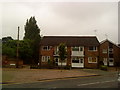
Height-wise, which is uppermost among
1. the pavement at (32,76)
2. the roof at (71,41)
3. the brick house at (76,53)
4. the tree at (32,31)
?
the tree at (32,31)

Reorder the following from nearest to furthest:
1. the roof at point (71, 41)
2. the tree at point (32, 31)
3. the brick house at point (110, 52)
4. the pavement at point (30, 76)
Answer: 1. the pavement at point (30, 76)
2. the roof at point (71, 41)
3. the brick house at point (110, 52)
4. the tree at point (32, 31)

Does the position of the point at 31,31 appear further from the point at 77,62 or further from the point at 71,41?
the point at 77,62

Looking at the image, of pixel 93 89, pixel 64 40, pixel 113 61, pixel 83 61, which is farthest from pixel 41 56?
pixel 93 89

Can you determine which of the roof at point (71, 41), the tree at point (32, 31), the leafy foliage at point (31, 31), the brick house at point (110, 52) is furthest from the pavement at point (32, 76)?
the leafy foliage at point (31, 31)

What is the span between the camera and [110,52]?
43094 mm

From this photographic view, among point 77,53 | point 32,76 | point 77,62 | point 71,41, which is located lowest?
point 32,76

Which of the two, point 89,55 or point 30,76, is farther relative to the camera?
point 89,55

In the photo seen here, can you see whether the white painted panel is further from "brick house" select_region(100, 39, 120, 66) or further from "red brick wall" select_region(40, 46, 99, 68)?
"brick house" select_region(100, 39, 120, 66)

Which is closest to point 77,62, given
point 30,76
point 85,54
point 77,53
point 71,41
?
point 77,53

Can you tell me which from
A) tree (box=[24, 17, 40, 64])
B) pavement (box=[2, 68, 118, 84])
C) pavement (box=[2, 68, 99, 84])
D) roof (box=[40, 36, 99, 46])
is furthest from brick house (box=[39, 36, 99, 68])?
pavement (box=[2, 68, 99, 84])

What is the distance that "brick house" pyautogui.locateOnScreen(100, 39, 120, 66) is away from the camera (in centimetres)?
4253

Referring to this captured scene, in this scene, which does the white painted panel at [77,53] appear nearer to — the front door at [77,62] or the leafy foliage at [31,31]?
the front door at [77,62]

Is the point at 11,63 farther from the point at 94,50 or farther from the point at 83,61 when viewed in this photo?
the point at 94,50

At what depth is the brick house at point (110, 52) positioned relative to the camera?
42531 millimetres
